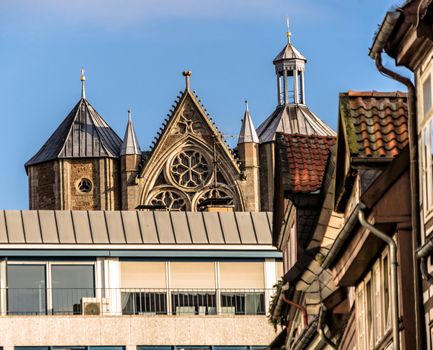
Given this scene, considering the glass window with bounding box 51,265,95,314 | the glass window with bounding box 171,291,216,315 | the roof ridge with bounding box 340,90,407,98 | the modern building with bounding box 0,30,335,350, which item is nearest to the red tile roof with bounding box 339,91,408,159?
the roof ridge with bounding box 340,90,407,98

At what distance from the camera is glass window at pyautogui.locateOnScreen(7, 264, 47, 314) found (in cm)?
3747

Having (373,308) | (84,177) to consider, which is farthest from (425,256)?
(84,177)

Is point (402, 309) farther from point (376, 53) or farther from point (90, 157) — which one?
point (90, 157)

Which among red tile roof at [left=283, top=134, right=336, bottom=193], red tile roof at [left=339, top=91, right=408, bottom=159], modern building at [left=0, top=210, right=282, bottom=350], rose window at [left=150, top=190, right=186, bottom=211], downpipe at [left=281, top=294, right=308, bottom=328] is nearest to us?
red tile roof at [left=339, top=91, right=408, bottom=159]

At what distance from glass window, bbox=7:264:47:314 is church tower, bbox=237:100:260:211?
2729 inches

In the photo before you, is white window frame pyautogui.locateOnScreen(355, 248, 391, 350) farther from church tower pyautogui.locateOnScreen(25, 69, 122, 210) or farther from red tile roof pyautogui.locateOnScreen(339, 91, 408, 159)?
church tower pyautogui.locateOnScreen(25, 69, 122, 210)

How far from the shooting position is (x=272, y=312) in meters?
26.2

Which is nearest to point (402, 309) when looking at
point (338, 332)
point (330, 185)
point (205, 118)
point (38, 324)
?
point (338, 332)

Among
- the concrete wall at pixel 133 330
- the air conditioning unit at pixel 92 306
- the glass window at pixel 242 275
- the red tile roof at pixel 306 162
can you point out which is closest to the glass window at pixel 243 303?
the glass window at pixel 242 275

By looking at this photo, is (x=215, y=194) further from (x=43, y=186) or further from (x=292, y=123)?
(x=43, y=186)

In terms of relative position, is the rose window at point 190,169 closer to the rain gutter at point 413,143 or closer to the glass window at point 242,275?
the glass window at point 242,275

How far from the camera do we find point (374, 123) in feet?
57.1

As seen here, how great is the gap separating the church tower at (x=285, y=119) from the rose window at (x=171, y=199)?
13.5 ft

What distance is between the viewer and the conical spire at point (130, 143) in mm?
109688
